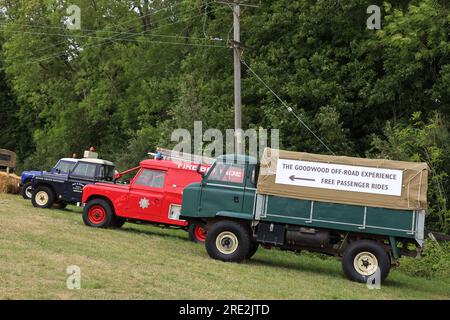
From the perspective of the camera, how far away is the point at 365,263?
1372cm

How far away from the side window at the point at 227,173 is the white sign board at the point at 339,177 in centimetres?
100

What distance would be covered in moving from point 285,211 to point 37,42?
3979cm

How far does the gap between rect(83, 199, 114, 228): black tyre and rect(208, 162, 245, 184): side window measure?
5346 millimetres

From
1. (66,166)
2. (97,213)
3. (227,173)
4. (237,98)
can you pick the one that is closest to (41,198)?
(66,166)

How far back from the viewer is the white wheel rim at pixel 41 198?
23972mm

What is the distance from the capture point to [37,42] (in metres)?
49.7

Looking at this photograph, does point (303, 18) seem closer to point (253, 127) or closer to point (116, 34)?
point (253, 127)

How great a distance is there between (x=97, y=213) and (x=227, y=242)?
620 centimetres

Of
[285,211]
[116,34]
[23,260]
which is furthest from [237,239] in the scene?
[116,34]

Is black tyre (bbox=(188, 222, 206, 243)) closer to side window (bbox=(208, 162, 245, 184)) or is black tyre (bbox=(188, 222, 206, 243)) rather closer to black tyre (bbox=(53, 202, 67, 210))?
side window (bbox=(208, 162, 245, 184))

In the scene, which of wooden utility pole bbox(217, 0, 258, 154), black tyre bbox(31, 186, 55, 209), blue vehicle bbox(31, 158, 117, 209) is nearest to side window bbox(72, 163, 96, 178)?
blue vehicle bbox(31, 158, 117, 209)

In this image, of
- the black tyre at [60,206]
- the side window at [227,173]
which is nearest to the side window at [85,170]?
the black tyre at [60,206]

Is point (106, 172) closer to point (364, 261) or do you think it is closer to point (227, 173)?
point (227, 173)
